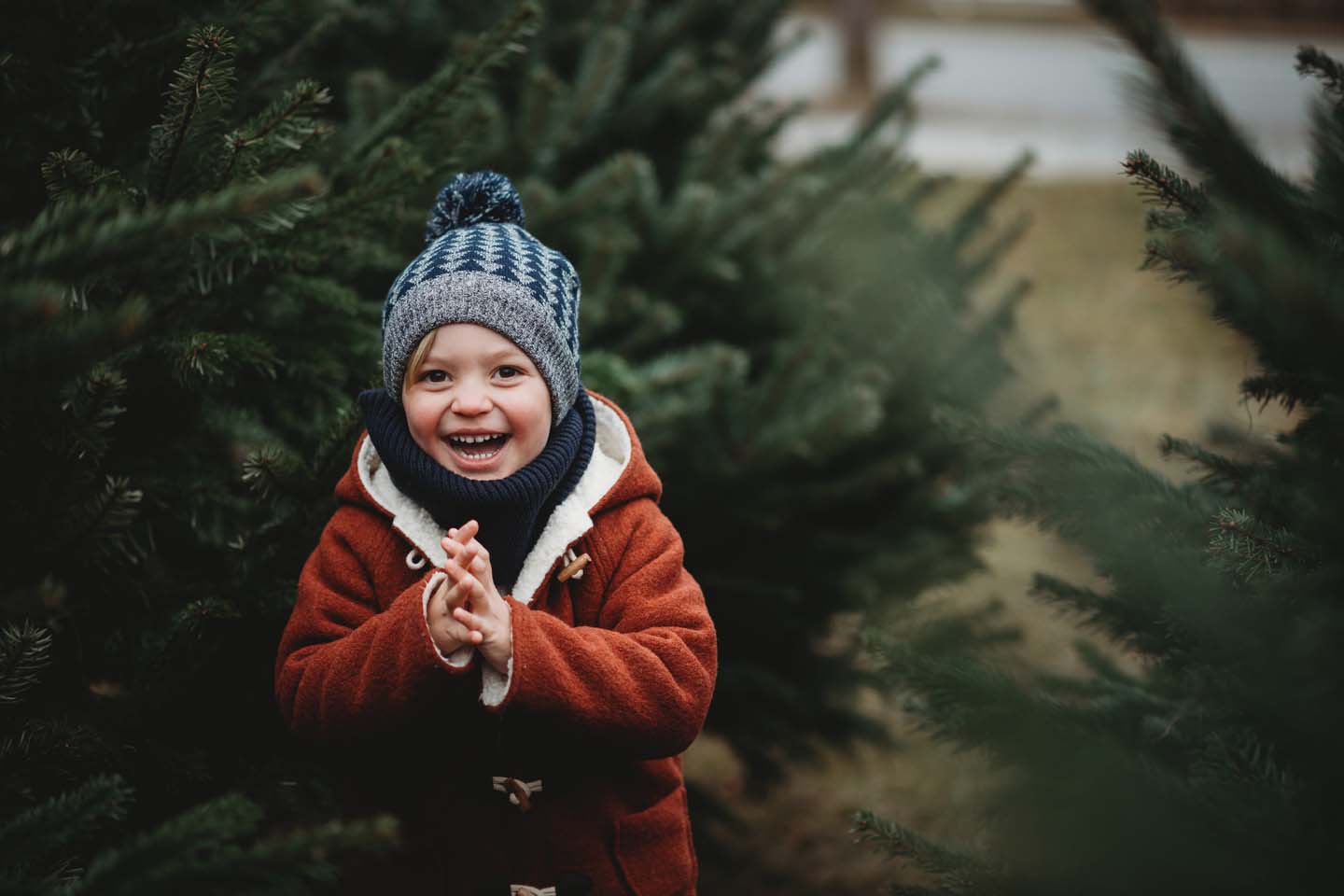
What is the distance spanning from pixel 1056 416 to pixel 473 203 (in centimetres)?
237

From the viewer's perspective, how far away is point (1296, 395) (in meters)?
1.67

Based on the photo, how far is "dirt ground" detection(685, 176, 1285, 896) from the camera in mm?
4113

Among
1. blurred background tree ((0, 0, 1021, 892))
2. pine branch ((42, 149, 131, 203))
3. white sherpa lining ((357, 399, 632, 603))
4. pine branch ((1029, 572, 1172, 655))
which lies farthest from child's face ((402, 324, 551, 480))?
pine branch ((1029, 572, 1172, 655))

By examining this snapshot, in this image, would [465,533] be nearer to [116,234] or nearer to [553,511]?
[553,511]

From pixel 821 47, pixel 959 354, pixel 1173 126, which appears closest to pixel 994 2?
pixel 821 47

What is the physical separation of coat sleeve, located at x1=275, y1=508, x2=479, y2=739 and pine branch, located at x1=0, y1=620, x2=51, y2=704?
0.36 m

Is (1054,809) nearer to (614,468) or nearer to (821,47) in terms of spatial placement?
(614,468)

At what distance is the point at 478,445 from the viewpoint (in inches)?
71.3

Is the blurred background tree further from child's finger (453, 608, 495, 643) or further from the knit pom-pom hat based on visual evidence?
child's finger (453, 608, 495, 643)

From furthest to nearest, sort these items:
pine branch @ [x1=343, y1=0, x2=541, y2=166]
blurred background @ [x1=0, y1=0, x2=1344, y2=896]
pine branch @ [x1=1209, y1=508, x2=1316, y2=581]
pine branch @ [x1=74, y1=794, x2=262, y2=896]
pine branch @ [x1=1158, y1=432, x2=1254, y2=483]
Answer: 1. pine branch @ [x1=343, y1=0, x2=541, y2=166]
2. pine branch @ [x1=1158, y1=432, x2=1254, y2=483]
3. pine branch @ [x1=1209, y1=508, x2=1316, y2=581]
4. blurred background @ [x1=0, y1=0, x2=1344, y2=896]
5. pine branch @ [x1=74, y1=794, x2=262, y2=896]

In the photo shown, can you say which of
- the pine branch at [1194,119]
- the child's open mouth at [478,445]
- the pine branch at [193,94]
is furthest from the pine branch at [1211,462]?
the pine branch at [193,94]

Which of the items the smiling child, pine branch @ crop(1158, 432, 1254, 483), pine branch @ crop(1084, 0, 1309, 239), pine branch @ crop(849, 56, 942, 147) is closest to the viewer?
pine branch @ crop(1084, 0, 1309, 239)

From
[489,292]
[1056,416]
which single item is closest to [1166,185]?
[489,292]

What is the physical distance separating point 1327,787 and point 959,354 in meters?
1.99
